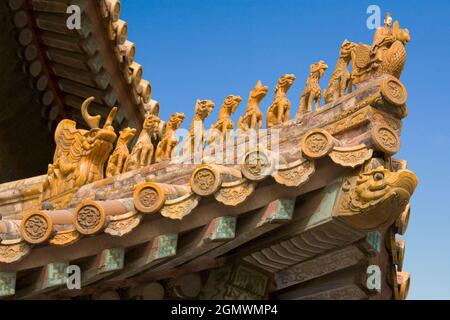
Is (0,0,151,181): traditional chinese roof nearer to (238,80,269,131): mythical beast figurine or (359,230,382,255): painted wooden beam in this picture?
(238,80,269,131): mythical beast figurine

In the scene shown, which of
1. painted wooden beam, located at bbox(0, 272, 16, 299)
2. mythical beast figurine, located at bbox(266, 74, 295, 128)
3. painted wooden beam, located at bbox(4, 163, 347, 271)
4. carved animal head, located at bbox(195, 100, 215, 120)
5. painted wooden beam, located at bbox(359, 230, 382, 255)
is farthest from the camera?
carved animal head, located at bbox(195, 100, 215, 120)

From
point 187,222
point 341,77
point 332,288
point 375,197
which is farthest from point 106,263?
point 341,77

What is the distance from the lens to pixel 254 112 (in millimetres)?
13039

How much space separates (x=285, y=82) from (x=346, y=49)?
81 cm

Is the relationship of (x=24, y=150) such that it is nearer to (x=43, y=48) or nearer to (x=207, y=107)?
(x=43, y=48)

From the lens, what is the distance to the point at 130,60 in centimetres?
1889

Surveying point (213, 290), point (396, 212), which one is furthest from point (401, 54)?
point (213, 290)

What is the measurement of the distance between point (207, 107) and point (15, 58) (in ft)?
21.6

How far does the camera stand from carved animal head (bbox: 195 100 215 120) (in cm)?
1342

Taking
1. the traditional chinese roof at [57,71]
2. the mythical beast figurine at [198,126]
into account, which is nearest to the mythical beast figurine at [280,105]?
the mythical beast figurine at [198,126]

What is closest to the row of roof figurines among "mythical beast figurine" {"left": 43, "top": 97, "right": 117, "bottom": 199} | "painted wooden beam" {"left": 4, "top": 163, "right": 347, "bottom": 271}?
"mythical beast figurine" {"left": 43, "top": 97, "right": 117, "bottom": 199}

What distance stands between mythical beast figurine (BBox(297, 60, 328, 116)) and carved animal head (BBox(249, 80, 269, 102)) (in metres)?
0.54

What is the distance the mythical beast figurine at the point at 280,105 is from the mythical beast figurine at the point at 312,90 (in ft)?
0.69

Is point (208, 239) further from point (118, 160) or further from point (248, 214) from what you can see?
point (118, 160)
